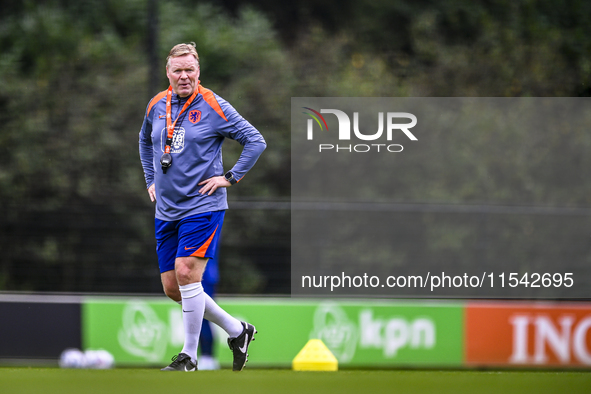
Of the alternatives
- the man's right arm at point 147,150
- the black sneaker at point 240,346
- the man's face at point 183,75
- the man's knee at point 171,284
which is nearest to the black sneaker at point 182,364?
the black sneaker at point 240,346

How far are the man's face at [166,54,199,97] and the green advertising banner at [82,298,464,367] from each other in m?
1.83

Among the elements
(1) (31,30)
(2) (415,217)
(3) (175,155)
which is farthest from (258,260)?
(1) (31,30)

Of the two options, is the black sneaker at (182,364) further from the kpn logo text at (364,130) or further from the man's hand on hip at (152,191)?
the kpn logo text at (364,130)

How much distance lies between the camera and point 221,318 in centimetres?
325

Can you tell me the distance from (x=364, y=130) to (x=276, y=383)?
98.8 inches

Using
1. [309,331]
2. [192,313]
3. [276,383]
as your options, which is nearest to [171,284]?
[192,313]

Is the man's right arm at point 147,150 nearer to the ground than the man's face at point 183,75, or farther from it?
nearer to the ground

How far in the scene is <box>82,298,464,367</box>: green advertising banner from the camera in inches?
180

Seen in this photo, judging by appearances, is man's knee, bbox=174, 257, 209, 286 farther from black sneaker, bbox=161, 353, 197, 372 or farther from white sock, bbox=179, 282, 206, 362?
black sneaker, bbox=161, 353, 197, 372

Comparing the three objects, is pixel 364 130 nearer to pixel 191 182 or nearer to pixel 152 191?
pixel 152 191

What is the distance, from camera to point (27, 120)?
15.7 ft

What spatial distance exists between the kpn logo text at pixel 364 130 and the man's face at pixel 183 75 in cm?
154

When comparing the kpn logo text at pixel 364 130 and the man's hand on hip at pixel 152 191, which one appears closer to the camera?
the man's hand on hip at pixel 152 191

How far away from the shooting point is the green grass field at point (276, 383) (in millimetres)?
2461
